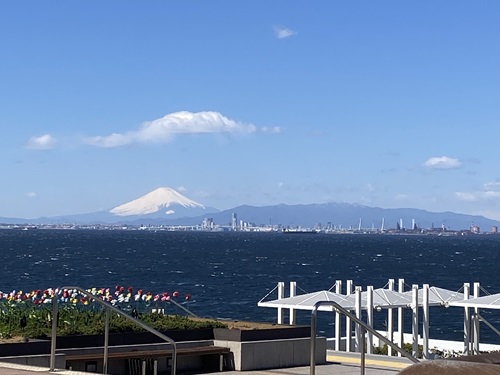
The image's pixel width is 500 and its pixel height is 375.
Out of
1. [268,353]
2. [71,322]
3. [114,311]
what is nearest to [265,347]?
[268,353]

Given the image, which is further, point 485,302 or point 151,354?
point 485,302

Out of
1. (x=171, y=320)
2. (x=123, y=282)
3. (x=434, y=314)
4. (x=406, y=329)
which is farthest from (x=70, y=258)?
(x=171, y=320)

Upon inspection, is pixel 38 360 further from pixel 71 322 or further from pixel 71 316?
pixel 71 316

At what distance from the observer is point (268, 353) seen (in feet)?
57.0

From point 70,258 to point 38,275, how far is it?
100ft

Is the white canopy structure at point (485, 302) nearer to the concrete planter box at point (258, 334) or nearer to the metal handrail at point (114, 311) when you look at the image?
the concrete planter box at point (258, 334)

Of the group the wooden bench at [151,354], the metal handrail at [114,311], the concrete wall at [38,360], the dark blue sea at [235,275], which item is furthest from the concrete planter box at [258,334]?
the dark blue sea at [235,275]

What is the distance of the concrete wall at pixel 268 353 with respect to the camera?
17.0 meters

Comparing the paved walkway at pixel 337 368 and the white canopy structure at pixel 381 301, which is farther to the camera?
the white canopy structure at pixel 381 301

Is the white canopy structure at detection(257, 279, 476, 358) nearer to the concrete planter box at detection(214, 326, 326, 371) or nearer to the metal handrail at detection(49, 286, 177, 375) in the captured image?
the concrete planter box at detection(214, 326, 326, 371)

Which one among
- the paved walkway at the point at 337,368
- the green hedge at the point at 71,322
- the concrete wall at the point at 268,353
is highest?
the green hedge at the point at 71,322

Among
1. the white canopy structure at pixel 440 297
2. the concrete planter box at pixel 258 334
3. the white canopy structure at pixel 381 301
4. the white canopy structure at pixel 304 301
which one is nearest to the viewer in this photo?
the concrete planter box at pixel 258 334

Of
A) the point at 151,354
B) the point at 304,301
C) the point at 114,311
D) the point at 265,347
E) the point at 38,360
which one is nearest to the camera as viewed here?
the point at 114,311

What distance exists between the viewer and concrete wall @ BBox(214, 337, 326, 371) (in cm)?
1703
